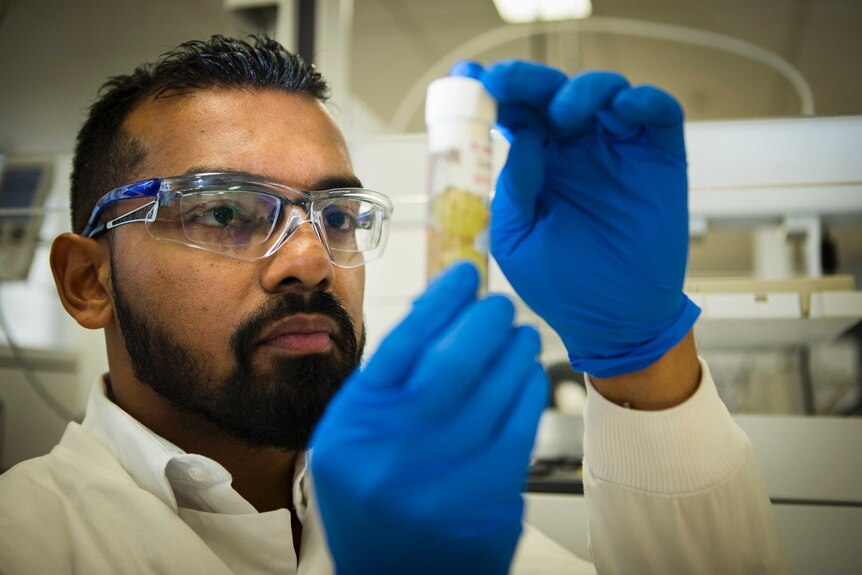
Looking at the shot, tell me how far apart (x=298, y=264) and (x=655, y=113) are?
62cm

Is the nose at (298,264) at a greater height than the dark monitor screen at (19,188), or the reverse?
the dark monitor screen at (19,188)

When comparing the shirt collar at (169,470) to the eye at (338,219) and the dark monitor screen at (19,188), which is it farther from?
the dark monitor screen at (19,188)

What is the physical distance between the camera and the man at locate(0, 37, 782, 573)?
70 cm

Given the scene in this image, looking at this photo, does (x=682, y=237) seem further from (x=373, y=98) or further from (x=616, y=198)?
(x=373, y=98)

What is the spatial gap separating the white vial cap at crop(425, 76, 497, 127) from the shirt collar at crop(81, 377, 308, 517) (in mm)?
707

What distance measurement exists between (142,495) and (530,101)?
2.81 feet

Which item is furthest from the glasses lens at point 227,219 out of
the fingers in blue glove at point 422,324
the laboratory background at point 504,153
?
the laboratory background at point 504,153

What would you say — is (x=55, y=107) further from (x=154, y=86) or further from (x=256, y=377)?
(x=256, y=377)

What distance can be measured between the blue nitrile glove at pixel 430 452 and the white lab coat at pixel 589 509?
368 mm

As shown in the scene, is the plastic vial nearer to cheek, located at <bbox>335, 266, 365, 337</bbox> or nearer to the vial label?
the vial label

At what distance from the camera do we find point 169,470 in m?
1.11

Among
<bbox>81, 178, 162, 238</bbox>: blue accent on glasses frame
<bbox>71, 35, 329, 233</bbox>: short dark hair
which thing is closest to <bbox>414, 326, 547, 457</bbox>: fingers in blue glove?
<bbox>81, 178, 162, 238</bbox>: blue accent on glasses frame

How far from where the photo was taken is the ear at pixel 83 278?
1.28m

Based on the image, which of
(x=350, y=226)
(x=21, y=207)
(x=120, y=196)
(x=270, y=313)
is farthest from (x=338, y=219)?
(x=21, y=207)
